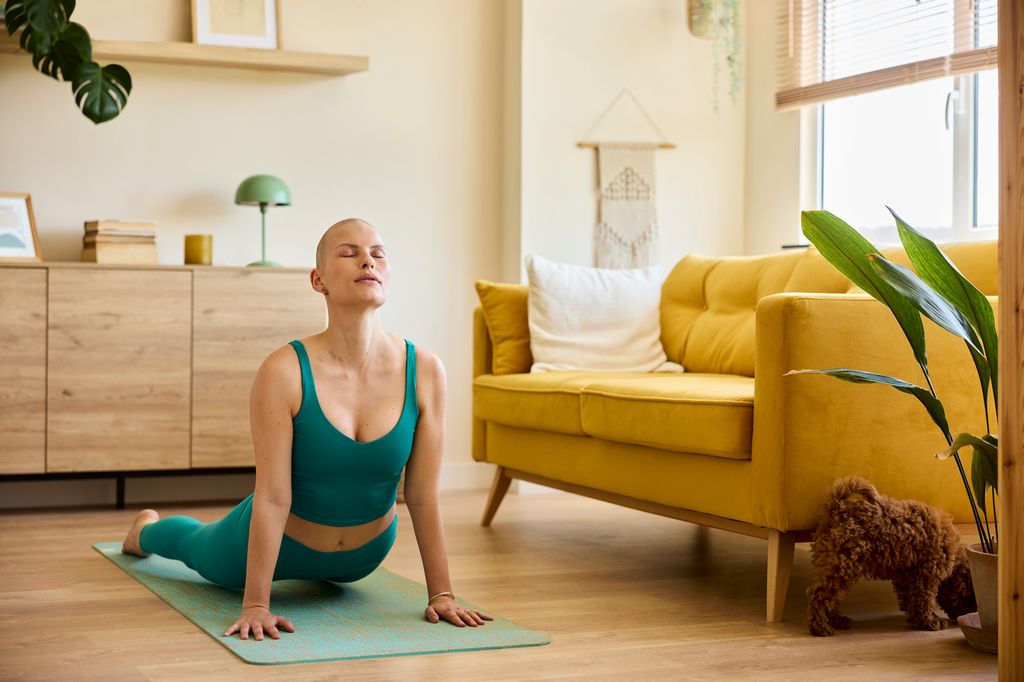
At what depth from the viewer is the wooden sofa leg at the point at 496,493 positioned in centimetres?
397

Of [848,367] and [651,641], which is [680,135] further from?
[651,641]

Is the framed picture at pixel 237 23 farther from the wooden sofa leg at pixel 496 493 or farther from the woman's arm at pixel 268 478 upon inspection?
the woman's arm at pixel 268 478

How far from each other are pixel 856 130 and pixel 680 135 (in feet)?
2.66

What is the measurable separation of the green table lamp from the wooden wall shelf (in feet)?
1.47

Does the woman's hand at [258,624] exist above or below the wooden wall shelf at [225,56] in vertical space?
below

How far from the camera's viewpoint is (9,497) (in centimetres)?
444

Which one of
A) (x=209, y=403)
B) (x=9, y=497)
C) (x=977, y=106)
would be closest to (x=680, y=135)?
(x=977, y=106)

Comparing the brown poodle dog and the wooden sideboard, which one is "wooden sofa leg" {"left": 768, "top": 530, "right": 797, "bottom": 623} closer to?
the brown poodle dog

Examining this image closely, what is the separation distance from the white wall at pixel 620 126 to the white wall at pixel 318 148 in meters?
0.23

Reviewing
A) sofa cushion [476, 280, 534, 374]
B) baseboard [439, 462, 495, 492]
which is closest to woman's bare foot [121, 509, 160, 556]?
sofa cushion [476, 280, 534, 374]

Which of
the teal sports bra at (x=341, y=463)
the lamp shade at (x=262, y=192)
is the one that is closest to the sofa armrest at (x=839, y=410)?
the teal sports bra at (x=341, y=463)

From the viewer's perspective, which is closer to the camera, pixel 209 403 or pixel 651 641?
pixel 651 641

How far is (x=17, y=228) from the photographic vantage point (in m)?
4.34

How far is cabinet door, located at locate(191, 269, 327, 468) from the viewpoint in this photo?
437cm
